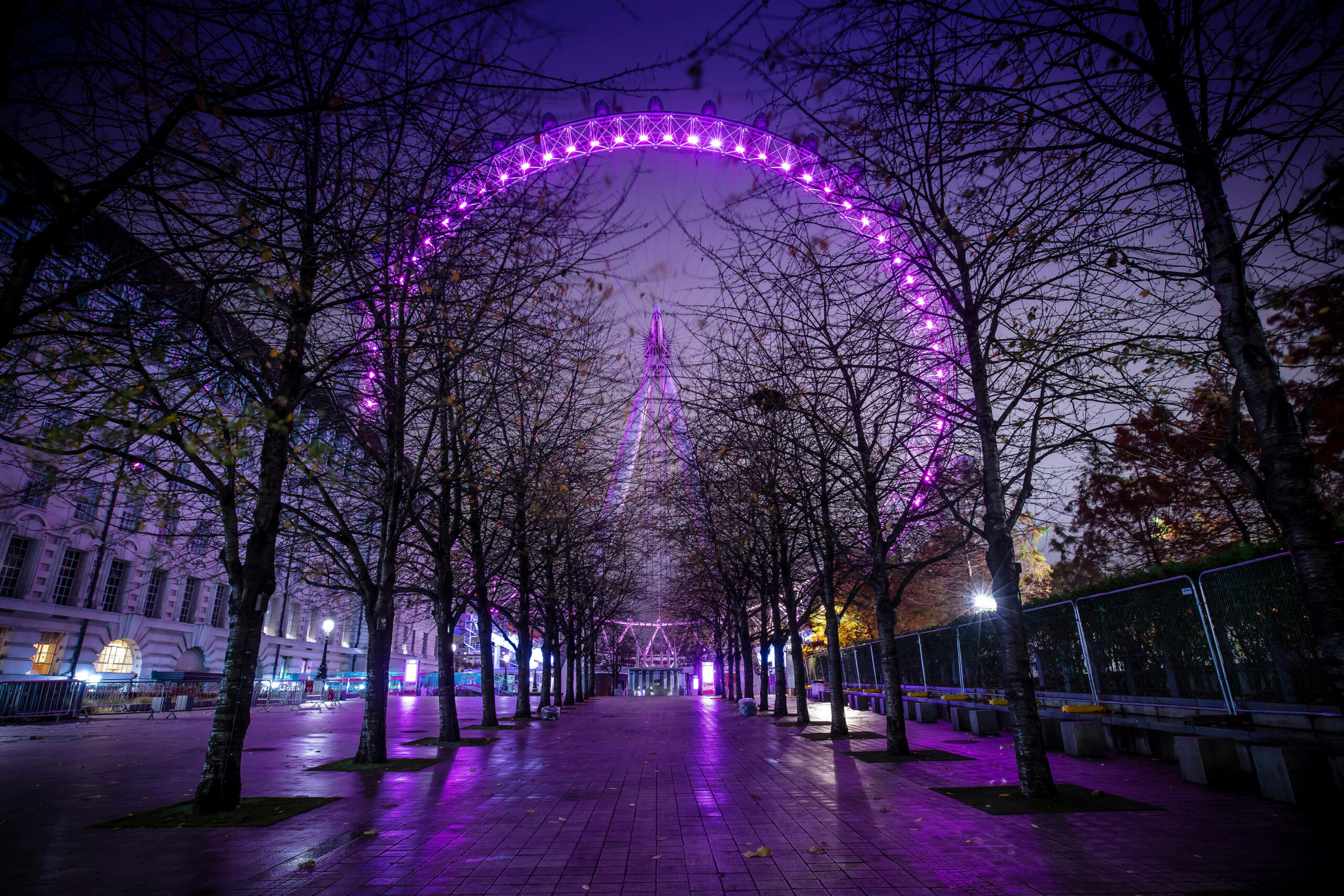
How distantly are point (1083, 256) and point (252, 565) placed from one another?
1082 cm

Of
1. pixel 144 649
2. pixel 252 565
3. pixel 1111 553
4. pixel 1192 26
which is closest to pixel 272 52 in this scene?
pixel 252 565

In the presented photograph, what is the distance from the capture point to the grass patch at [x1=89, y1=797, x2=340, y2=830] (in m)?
7.29

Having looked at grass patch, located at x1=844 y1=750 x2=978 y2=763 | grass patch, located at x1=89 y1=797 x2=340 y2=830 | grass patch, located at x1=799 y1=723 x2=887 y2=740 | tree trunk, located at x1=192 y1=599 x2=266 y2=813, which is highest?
tree trunk, located at x1=192 y1=599 x2=266 y2=813

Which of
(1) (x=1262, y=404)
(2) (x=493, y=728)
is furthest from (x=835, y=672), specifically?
(1) (x=1262, y=404)

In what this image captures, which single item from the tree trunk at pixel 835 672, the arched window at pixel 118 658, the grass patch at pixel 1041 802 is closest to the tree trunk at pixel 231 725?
the grass patch at pixel 1041 802

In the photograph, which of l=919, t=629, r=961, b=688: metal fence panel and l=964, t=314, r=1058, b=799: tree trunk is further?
l=919, t=629, r=961, b=688: metal fence panel

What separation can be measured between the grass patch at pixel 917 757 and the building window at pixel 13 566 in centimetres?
3533

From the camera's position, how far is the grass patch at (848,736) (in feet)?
53.8

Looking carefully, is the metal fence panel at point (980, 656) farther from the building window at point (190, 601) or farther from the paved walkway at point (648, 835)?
the building window at point (190, 601)

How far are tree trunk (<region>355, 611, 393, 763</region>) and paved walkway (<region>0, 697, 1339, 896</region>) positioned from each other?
2.91 feet

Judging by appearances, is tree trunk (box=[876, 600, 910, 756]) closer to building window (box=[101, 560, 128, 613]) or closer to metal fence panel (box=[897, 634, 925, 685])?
metal fence panel (box=[897, 634, 925, 685])

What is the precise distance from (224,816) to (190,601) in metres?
41.6

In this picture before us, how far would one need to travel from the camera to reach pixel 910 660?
86.8 ft

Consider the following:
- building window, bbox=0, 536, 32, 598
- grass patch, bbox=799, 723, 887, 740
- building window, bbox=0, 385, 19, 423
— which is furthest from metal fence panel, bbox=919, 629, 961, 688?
building window, bbox=0, 536, 32, 598
